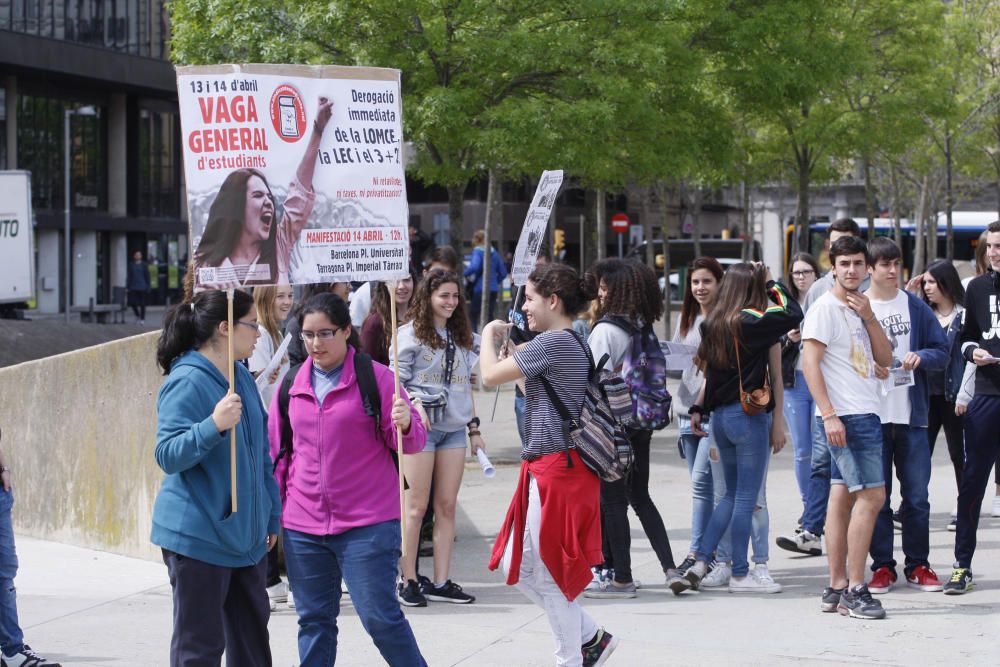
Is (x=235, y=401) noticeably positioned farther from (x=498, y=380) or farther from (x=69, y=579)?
(x=69, y=579)

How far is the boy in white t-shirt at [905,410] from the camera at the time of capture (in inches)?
289

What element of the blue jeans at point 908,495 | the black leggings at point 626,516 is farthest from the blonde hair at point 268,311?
the blue jeans at point 908,495

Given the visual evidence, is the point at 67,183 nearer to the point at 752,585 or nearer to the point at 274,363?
the point at 274,363

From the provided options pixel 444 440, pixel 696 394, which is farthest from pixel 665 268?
pixel 444 440

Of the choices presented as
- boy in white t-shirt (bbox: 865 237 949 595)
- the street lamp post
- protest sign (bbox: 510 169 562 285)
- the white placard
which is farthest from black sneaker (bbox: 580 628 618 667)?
the street lamp post

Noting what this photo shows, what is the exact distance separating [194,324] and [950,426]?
5.96 meters

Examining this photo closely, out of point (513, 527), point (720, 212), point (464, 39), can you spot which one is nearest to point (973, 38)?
point (464, 39)

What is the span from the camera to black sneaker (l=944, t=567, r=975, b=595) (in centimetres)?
750

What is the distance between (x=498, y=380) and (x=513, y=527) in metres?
0.61

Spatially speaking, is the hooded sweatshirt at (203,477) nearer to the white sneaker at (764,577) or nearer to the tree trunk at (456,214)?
the white sneaker at (764,577)

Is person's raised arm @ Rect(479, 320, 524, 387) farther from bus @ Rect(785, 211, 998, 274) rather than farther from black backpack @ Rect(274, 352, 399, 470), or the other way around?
bus @ Rect(785, 211, 998, 274)

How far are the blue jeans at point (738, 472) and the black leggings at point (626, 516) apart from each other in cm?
25

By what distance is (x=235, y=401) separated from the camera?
15.1ft

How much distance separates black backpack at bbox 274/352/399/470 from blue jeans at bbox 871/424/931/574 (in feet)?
10.6
